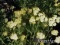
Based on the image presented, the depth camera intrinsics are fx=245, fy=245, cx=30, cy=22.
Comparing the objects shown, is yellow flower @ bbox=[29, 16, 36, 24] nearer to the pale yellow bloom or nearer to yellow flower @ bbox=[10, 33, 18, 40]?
the pale yellow bloom

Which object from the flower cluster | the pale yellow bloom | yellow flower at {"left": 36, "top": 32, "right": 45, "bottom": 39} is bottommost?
yellow flower at {"left": 36, "top": 32, "right": 45, "bottom": 39}

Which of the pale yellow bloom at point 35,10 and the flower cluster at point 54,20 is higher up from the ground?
the pale yellow bloom at point 35,10

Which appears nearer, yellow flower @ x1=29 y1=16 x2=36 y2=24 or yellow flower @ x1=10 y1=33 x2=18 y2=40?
yellow flower @ x1=10 y1=33 x2=18 y2=40

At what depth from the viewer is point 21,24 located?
2682 millimetres

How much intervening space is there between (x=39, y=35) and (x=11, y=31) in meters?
0.31

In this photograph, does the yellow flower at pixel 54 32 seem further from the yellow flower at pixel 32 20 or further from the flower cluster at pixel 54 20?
the yellow flower at pixel 32 20

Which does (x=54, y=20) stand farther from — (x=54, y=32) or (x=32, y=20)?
(x=32, y=20)

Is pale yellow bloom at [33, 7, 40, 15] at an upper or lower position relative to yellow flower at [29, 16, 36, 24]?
upper

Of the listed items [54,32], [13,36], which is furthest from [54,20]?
[13,36]

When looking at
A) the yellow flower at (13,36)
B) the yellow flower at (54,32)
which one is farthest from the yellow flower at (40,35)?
the yellow flower at (13,36)

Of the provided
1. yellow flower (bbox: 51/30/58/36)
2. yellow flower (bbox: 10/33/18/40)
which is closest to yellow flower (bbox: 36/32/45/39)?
yellow flower (bbox: 51/30/58/36)

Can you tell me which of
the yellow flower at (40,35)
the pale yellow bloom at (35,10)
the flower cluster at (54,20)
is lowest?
the yellow flower at (40,35)

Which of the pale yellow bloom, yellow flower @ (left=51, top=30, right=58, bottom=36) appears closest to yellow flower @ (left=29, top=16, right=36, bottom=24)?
the pale yellow bloom

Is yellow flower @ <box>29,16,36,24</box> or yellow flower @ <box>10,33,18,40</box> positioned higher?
yellow flower @ <box>29,16,36,24</box>
